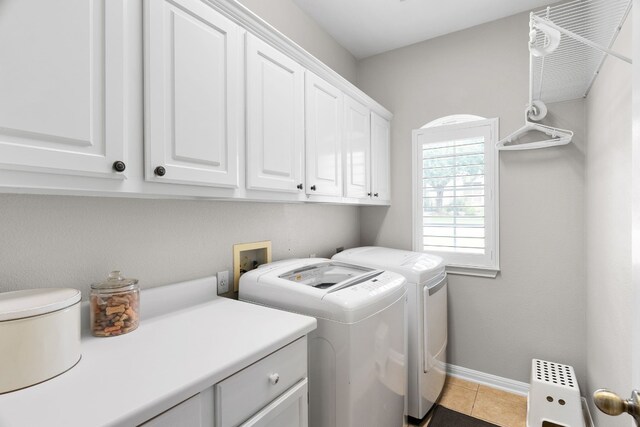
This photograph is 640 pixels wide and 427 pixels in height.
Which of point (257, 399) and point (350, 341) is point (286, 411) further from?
point (350, 341)

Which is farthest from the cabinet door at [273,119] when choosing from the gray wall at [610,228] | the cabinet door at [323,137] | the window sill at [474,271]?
the window sill at [474,271]

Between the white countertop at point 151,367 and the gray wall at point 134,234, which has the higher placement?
the gray wall at point 134,234

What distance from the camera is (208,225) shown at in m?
1.59

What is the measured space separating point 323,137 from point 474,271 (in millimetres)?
1681

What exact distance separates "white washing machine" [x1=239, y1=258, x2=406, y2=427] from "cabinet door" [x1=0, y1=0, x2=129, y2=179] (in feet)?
2.81

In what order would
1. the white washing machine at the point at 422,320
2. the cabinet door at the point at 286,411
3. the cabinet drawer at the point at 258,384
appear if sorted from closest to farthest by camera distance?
the cabinet drawer at the point at 258,384
the cabinet door at the point at 286,411
the white washing machine at the point at 422,320

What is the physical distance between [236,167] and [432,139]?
198 cm

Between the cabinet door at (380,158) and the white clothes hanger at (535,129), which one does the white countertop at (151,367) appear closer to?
the cabinet door at (380,158)

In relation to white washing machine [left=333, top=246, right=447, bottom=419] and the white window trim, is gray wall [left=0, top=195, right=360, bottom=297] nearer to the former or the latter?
white washing machine [left=333, top=246, right=447, bottom=419]

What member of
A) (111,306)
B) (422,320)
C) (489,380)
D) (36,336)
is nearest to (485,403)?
(489,380)

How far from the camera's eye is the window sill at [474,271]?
2447mm

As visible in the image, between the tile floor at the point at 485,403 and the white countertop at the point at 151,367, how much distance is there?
163 centimetres

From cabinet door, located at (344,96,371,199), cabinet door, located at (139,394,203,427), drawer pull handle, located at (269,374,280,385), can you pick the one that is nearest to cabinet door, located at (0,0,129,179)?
cabinet door, located at (139,394,203,427)

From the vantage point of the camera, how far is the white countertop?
676mm
